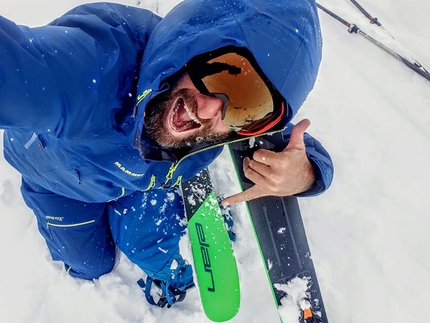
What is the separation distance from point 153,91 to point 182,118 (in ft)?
1.03

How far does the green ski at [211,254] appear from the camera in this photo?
102 inches

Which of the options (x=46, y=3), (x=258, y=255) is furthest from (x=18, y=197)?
(x=258, y=255)

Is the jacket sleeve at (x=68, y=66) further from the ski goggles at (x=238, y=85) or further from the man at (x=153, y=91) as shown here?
the ski goggles at (x=238, y=85)

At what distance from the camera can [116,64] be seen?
1.44m

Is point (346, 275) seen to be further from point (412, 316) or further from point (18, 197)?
point (18, 197)

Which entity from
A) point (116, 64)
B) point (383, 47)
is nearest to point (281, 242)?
point (116, 64)

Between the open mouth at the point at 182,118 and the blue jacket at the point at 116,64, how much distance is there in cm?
13

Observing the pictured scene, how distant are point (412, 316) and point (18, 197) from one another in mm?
3001

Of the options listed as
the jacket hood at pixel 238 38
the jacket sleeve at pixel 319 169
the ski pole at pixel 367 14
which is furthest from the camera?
the ski pole at pixel 367 14

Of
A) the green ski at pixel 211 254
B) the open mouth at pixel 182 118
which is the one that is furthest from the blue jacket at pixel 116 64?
the green ski at pixel 211 254

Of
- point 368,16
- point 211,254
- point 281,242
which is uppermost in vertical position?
point 368,16

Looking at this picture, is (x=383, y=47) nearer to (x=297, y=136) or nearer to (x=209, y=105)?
(x=297, y=136)

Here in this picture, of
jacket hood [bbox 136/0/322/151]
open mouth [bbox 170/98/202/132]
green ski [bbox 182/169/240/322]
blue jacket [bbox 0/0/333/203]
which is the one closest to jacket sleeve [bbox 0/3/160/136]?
blue jacket [bbox 0/0/333/203]

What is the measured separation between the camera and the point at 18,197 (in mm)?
2799
